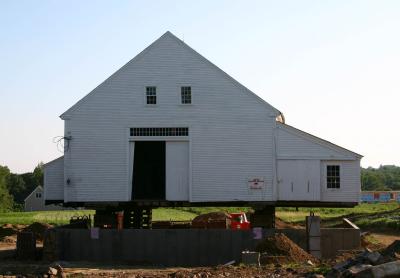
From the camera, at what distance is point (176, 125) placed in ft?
109

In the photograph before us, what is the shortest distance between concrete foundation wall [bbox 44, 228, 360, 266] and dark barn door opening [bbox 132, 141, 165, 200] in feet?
14.1

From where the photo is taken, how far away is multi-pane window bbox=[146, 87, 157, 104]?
3347cm

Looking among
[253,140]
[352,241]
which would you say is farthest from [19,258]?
[352,241]

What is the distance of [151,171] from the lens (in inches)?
1309

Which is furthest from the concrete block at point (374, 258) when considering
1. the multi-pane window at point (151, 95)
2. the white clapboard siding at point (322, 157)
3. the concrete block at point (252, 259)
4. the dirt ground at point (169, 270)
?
the multi-pane window at point (151, 95)

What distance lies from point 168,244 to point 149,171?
5357 mm

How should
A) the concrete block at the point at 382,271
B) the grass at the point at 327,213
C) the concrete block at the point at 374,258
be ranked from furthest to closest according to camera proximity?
the grass at the point at 327,213, the concrete block at the point at 374,258, the concrete block at the point at 382,271

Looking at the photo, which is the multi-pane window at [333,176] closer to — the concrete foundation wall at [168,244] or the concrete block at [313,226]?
the concrete foundation wall at [168,244]

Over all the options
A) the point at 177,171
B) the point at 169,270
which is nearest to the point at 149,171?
the point at 177,171

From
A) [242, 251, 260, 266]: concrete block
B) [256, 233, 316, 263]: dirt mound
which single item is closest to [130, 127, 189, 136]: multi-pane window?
[256, 233, 316, 263]: dirt mound

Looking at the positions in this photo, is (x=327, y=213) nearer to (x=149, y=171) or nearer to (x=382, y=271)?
(x=149, y=171)

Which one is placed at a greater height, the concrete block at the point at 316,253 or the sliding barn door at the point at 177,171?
the sliding barn door at the point at 177,171

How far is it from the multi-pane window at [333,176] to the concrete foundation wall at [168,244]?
14.4ft

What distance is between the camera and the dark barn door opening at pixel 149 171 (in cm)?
3303
